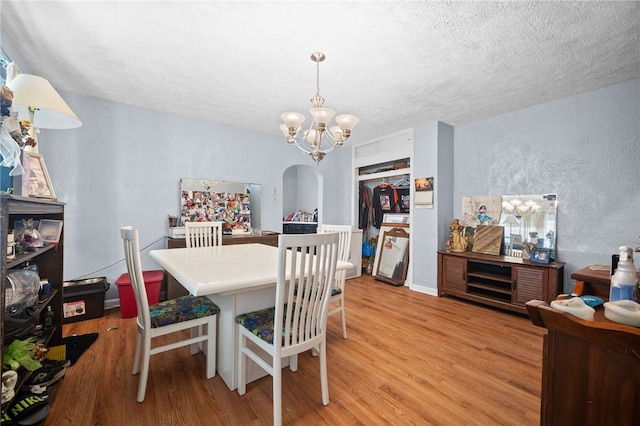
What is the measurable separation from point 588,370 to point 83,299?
378 centimetres

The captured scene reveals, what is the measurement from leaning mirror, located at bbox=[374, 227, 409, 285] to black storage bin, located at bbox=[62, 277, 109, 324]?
11.9 ft

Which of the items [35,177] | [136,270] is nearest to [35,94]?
[35,177]

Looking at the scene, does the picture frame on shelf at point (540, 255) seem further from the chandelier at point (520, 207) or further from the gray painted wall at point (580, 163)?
the chandelier at point (520, 207)

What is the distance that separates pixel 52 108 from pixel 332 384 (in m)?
2.40

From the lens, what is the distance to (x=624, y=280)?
0.98m

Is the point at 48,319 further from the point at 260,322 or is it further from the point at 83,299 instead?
the point at 260,322

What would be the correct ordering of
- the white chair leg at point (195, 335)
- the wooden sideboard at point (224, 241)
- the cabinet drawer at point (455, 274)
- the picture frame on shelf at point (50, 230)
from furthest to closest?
1. the cabinet drawer at point (455, 274)
2. the wooden sideboard at point (224, 241)
3. the white chair leg at point (195, 335)
4. the picture frame on shelf at point (50, 230)

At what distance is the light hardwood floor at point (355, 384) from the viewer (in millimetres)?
1513

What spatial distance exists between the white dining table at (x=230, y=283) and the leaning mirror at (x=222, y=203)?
1.66 metres

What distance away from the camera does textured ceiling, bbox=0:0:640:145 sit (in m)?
1.72

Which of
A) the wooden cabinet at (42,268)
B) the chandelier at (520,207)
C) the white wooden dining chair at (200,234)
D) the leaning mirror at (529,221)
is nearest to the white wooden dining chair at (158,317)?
the wooden cabinet at (42,268)

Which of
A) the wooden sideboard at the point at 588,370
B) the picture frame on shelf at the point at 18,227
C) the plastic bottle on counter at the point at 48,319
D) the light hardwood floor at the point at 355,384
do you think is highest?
the picture frame on shelf at the point at 18,227

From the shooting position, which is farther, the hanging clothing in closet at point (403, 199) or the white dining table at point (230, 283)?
the hanging clothing in closet at point (403, 199)

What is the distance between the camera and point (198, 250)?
252 centimetres
